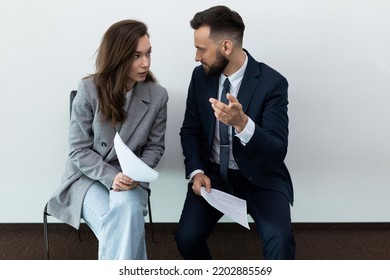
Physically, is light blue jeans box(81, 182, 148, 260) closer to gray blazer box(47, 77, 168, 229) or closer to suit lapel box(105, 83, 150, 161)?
gray blazer box(47, 77, 168, 229)

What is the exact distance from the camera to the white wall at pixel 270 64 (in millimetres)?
2686

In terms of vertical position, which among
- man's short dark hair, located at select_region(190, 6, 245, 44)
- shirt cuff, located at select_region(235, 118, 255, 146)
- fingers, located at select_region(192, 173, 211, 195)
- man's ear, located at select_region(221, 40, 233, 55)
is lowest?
fingers, located at select_region(192, 173, 211, 195)

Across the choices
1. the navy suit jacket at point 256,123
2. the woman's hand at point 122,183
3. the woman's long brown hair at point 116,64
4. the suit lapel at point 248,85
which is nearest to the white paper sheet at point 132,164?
the woman's hand at point 122,183

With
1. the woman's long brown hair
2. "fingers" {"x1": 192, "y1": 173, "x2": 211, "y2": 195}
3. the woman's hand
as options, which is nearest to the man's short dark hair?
the woman's long brown hair

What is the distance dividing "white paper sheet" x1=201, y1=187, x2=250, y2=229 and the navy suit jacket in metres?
0.15

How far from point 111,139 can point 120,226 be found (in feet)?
1.40

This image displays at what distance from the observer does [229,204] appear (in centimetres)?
217

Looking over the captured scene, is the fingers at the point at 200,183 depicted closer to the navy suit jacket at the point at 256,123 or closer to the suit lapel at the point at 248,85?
the navy suit jacket at the point at 256,123

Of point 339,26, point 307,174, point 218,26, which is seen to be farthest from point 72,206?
point 339,26

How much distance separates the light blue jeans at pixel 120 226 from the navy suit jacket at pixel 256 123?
369 millimetres

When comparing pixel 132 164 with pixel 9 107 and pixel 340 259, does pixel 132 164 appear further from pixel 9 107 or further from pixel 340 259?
pixel 340 259

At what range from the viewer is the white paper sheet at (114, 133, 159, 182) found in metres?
1.98

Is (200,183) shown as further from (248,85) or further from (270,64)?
(270,64)
